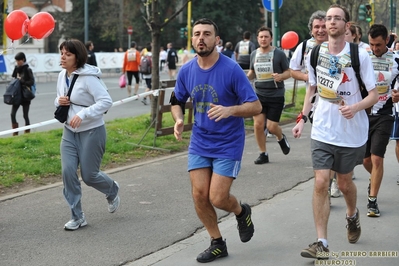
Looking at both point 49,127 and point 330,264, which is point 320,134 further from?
point 49,127

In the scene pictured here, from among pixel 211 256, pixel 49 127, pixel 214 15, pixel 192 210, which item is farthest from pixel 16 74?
pixel 214 15

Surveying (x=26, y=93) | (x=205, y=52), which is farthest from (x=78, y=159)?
(x=26, y=93)

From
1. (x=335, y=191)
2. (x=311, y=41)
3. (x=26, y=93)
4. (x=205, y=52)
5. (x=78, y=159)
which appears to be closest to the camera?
(x=205, y=52)

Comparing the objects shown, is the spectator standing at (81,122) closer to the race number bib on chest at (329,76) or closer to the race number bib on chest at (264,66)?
the race number bib on chest at (329,76)

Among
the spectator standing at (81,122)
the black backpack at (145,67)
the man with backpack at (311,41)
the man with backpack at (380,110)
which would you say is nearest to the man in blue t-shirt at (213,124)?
the spectator standing at (81,122)

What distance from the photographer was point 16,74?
46.2 feet

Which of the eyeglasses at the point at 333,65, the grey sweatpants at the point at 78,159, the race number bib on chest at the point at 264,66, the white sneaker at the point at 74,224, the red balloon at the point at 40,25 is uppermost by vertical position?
the red balloon at the point at 40,25

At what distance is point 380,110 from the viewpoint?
7.74 metres

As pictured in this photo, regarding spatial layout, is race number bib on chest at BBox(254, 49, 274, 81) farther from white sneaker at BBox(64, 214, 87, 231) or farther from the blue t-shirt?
the blue t-shirt

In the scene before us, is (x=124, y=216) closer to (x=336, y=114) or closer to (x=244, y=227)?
(x=244, y=227)

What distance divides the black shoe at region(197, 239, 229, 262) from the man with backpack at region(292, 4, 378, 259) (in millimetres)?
757

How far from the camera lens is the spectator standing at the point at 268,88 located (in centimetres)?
1088

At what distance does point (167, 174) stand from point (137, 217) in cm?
247

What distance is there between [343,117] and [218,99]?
3.37ft
